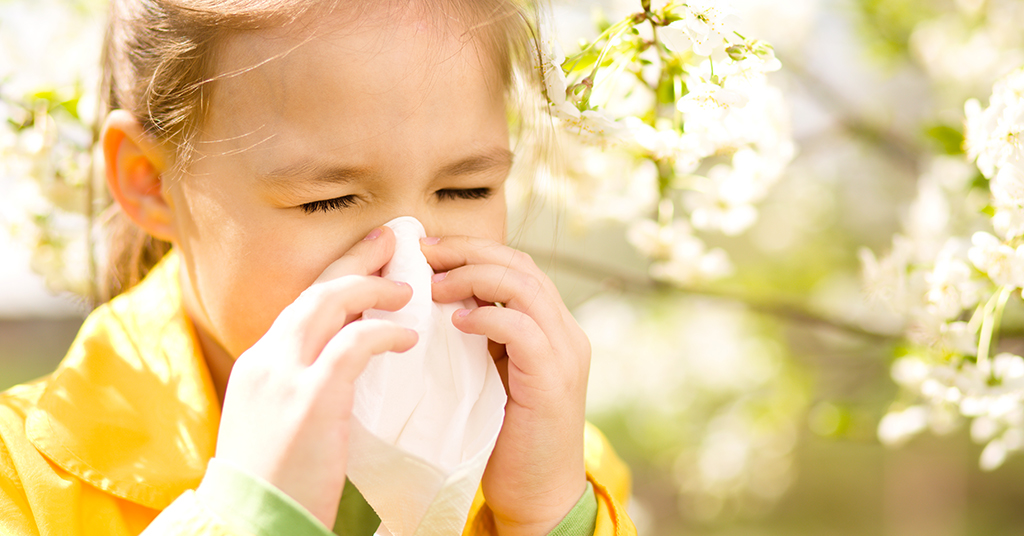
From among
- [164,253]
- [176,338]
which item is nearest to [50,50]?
[164,253]

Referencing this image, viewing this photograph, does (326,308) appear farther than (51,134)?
No

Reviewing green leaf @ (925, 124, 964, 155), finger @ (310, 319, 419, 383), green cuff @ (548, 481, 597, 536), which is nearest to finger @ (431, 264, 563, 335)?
finger @ (310, 319, 419, 383)

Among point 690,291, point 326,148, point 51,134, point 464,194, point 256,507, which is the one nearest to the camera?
point 256,507

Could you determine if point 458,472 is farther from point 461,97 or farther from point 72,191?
point 72,191

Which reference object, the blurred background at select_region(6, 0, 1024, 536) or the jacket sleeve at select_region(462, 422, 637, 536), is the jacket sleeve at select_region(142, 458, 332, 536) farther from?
the blurred background at select_region(6, 0, 1024, 536)

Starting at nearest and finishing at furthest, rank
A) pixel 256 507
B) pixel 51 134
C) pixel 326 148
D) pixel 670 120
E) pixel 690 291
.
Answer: pixel 256 507
pixel 326 148
pixel 670 120
pixel 51 134
pixel 690 291

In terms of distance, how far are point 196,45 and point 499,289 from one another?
43cm

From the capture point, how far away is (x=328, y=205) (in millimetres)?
746

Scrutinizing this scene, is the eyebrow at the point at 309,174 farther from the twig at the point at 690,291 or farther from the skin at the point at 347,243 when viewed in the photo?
the twig at the point at 690,291

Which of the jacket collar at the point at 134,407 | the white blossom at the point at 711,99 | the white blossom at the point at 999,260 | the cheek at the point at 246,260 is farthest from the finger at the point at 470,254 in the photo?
the white blossom at the point at 999,260

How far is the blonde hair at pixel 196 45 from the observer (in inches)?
29.9

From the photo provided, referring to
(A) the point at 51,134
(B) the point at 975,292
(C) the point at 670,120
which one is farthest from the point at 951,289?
(A) the point at 51,134

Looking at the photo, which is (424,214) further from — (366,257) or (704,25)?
(704,25)

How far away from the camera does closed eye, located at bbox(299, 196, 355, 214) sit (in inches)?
29.2
